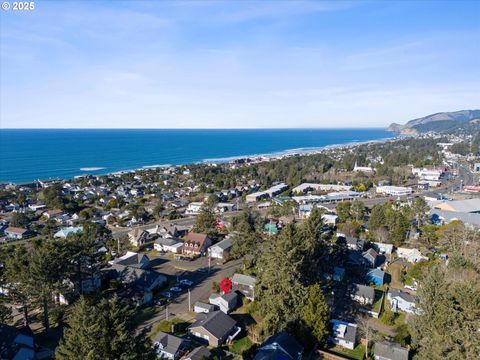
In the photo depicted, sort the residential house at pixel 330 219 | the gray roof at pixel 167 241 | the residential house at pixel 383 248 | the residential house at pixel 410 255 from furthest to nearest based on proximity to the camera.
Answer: the residential house at pixel 330 219, the gray roof at pixel 167 241, the residential house at pixel 383 248, the residential house at pixel 410 255

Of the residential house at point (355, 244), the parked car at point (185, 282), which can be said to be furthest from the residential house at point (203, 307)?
the residential house at point (355, 244)

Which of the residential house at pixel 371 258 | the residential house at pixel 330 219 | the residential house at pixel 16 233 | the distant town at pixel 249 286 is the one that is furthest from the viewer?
the residential house at pixel 330 219

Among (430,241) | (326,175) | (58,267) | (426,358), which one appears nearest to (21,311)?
(58,267)

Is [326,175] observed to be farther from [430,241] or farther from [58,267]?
[58,267]

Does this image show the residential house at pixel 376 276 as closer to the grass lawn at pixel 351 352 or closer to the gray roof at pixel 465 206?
the grass lawn at pixel 351 352

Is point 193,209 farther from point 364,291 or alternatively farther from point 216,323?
point 216,323

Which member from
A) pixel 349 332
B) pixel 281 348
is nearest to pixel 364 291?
pixel 349 332

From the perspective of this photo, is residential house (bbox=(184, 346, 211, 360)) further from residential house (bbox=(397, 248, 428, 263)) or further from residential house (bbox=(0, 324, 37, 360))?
residential house (bbox=(397, 248, 428, 263))
